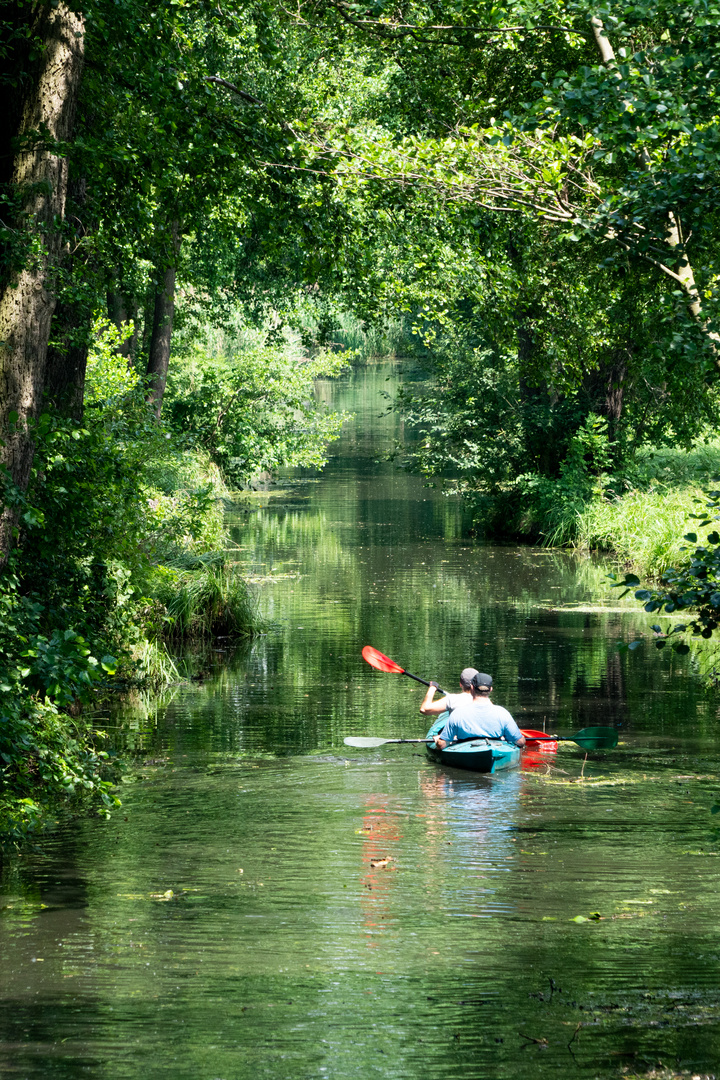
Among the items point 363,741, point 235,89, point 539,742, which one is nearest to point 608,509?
point 539,742

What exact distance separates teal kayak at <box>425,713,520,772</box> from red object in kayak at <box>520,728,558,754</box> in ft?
0.69

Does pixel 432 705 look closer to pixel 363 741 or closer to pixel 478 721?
pixel 478 721

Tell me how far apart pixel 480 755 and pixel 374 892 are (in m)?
3.61

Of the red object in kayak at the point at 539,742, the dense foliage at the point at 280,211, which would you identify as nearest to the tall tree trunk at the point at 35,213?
the dense foliage at the point at 280,211

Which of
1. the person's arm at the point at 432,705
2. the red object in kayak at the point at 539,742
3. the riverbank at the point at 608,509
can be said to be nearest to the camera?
the red object in kayak at the point at 539,742

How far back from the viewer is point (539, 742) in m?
11.4

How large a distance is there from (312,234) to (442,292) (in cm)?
234

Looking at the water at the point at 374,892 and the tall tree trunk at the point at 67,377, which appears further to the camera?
the tall tree trunk at the point at 67,377

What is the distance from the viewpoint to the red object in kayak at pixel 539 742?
11297 mm

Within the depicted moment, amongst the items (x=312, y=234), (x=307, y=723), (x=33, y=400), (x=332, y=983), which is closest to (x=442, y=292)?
(x=312, y=234)

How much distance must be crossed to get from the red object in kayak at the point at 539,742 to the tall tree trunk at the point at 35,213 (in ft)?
18.7

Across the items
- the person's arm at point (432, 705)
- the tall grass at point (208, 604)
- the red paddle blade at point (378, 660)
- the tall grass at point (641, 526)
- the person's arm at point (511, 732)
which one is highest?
the tall grass at point (641, 526)

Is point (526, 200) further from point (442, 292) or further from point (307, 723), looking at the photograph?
point (307, 723)

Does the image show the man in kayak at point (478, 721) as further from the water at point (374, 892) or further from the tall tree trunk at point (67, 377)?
the tall tree trunk at point (67, 377)
